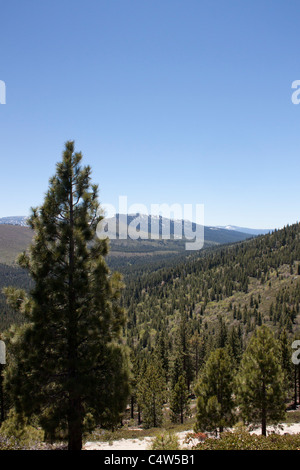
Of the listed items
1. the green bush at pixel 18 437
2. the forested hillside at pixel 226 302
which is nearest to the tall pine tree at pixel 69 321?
the green bush at pixel 18 437

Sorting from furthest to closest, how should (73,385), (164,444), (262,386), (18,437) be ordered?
(262,386)
(18,437)
(164,444)
(73,385)

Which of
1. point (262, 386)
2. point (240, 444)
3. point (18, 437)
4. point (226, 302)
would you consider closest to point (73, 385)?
point (18, 437)

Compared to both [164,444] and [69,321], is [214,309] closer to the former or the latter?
[164,444]

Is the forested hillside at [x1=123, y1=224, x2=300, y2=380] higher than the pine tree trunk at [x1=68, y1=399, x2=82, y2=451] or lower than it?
lower

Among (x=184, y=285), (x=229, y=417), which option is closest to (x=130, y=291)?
(x=184, y=285)

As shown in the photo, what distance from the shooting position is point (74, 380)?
34.8 ft

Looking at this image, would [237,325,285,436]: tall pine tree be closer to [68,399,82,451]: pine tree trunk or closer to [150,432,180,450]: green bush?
[150,432,180,450]: green bush

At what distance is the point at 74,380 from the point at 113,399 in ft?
5.92

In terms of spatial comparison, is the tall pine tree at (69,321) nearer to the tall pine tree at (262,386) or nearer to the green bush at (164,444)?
the green bush at (164,444)

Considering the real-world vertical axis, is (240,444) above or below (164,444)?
below

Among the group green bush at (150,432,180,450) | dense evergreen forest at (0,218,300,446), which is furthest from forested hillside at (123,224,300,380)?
green bush at (150,432,180,450)

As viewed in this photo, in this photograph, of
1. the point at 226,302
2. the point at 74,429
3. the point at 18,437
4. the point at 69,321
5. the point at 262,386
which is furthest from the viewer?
the point at 226,302

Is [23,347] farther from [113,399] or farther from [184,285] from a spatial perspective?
[184,285]
